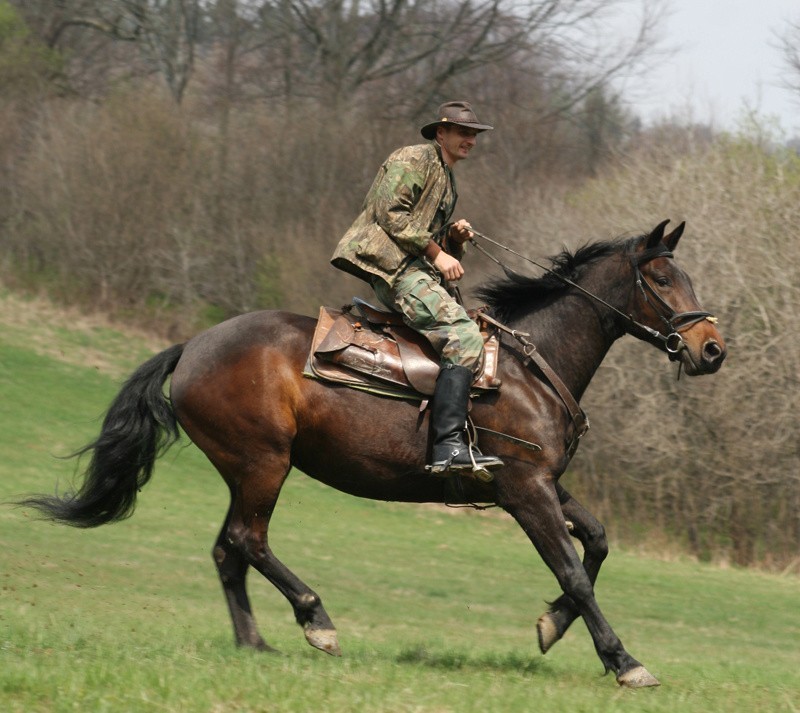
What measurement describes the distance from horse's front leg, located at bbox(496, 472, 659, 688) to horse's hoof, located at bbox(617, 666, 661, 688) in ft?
0.04

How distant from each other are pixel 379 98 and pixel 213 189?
691 centimetres

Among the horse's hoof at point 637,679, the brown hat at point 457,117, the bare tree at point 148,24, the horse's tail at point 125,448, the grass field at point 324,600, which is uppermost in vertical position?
the bare tree at point 148,24

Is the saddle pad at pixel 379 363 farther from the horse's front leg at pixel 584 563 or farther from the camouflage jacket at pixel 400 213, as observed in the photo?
the horse's front leg at pixel 584 563

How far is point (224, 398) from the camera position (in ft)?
26.0

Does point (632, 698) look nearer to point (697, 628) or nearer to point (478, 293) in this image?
point (478, 293)

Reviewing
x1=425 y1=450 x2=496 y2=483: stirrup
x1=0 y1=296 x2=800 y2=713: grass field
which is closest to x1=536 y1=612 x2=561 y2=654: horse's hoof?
x1=0 y1=296 x2=800 y2=713: grass field

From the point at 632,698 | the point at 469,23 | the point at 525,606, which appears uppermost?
the point at 469,23

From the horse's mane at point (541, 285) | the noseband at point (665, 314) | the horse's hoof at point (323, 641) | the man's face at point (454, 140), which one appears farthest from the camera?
the horse's mane at point (541, 285)

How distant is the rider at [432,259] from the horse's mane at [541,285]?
0.59 m

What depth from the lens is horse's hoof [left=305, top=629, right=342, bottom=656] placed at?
766cm

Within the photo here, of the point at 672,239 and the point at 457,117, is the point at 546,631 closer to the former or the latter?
the point at 672,239

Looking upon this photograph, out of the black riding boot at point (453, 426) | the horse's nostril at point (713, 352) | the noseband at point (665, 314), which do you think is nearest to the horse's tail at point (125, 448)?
the black riding boot at point (453, 426)

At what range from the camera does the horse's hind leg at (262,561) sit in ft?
25.3

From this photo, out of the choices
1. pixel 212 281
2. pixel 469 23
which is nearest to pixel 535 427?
pixel 212 281
